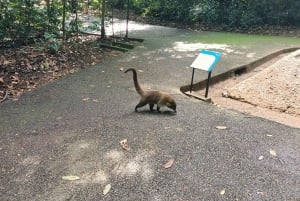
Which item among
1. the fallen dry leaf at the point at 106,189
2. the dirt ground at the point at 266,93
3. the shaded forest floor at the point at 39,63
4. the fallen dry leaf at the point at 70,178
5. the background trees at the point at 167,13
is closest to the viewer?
the fallen dry leaf at the point at 106,189

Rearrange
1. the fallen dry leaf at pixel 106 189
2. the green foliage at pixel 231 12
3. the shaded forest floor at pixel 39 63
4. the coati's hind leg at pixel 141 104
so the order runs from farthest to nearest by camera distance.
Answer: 1. the green foliage at pixel 231 12
2. the shaded forest floor at pixel 39 63
3. the coati's hind leg at pixel 141 104
4. the fallen dry leaf at pixel 106 189

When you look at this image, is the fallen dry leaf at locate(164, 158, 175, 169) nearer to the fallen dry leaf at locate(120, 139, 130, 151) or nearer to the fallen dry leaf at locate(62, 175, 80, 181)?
the fallen dry leaf at locate(120, 139, 130, 151)

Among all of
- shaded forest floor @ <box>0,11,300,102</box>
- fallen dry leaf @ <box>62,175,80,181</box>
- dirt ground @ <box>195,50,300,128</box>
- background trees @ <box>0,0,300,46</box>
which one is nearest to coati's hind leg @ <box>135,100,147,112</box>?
dirt ground @ <box>195,50,300,128</box>

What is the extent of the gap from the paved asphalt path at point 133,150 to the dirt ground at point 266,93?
0.81 meters

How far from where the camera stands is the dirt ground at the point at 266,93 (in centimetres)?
561

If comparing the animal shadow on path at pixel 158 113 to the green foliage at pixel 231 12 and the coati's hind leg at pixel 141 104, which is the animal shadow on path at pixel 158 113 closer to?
the coati's hind leg at pixel 141 104

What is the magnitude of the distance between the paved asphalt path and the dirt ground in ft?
2.65

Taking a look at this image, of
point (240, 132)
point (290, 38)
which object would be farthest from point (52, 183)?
point (290, 38)

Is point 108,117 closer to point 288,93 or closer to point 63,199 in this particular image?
point 63,199

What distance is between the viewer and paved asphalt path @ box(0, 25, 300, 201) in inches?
122

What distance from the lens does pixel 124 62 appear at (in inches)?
301

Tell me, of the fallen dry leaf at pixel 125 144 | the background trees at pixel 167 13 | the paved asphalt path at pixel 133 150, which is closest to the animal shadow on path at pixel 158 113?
the paved asphalt path at pixel 133 150

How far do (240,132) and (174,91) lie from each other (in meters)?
1.80

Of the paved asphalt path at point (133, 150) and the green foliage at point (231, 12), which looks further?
the green foliage at point (231, 12)
